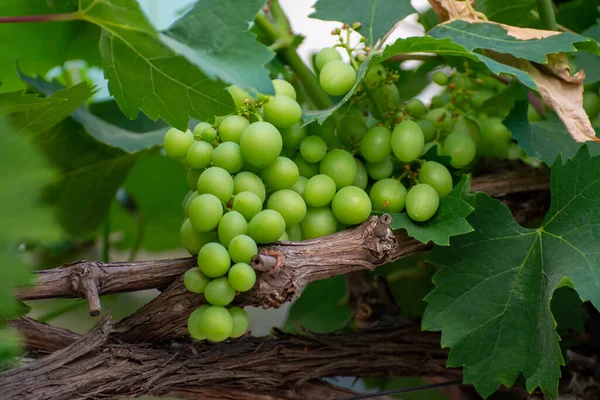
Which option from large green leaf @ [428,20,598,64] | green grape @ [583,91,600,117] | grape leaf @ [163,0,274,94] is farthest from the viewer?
green grape @ [583,91,600,117]

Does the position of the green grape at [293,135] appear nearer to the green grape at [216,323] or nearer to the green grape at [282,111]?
the green grape at [282,111]

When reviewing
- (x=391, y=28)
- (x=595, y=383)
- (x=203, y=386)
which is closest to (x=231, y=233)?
(x=203, y=386)

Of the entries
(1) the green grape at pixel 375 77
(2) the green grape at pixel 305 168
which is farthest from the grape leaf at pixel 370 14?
(2) the green grape at pixel 305 168

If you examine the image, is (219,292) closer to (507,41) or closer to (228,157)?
(228,157)

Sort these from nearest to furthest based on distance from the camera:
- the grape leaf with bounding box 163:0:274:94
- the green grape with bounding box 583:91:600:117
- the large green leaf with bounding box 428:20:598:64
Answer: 1. the grape leaf with bounding box 163:0:274:94
2. the large green leaf with bounding box 428:20:598:64
3. the green grape with bounding box 583:91:600:117

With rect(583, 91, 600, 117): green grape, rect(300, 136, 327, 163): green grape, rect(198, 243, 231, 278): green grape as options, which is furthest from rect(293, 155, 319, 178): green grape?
rect(583, 91, 600, 117): green grape

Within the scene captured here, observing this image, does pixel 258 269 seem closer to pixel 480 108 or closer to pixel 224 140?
pixel 224 140

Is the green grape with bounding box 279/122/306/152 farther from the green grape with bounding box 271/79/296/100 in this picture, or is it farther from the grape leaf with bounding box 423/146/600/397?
the grape leaf with bounding box 423/146/600/397

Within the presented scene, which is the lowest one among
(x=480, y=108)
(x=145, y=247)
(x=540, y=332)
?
(x=145, y=247)
